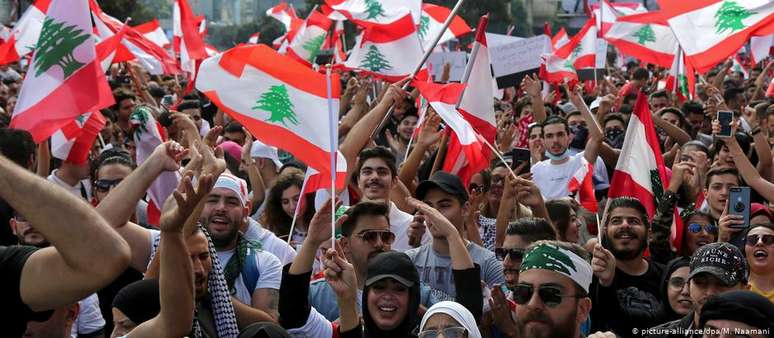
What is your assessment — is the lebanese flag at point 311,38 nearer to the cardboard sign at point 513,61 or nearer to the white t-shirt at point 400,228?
the cardboard sign at point 513,61

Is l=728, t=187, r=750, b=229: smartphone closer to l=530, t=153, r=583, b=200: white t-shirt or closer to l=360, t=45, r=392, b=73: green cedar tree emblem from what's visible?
l=530, t=153, r=583, b=200: white t-shirt

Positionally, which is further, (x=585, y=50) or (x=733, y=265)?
(x=585, y=50)

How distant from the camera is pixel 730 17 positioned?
34.1ft

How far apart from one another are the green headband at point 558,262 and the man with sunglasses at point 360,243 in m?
1.18

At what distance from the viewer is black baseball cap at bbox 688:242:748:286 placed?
5.05 metres

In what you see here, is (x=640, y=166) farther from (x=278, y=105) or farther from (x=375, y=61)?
(x=375, y=61)

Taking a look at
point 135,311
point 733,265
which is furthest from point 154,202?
point 733,265

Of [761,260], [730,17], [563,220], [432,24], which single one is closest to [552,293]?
[761,260]

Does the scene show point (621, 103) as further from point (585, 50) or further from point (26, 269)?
point (26, 269)

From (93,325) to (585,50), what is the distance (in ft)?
38.7

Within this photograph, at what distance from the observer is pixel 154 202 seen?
6.61 m

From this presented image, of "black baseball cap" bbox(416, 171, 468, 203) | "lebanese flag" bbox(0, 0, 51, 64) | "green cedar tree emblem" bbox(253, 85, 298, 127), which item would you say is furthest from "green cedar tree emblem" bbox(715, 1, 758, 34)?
"lebanese flag" bbox(0, 0, 51, 64)

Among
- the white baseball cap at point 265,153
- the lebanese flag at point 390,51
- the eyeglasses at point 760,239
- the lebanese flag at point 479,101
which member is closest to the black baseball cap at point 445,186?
the lebanese flag at point 479,101

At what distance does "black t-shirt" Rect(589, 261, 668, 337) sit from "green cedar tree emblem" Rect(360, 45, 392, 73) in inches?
201
